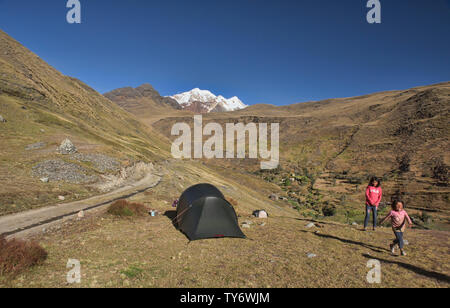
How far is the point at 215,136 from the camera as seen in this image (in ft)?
525

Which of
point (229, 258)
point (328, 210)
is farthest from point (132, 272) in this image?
point (328, 210)

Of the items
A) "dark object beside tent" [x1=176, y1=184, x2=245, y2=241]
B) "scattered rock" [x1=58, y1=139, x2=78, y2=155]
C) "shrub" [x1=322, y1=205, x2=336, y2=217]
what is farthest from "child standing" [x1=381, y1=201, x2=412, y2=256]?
"scattered rock" [x1=58, y1=139, x2=78, y2=155]

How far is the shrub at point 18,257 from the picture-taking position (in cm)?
728

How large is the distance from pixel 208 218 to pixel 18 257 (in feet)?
26.7

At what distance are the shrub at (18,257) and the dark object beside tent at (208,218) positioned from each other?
6.63 meters

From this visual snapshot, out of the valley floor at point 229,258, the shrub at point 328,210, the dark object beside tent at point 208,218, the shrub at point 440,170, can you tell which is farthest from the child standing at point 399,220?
the shrub at point 440,170

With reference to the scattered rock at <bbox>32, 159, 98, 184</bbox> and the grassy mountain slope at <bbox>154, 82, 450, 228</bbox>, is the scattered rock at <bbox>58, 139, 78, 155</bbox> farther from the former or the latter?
the grassy mountain slope at <bbox>154, 82, 450, 228</bbox>

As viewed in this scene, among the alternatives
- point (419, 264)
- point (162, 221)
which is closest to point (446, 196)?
point (419, 264)

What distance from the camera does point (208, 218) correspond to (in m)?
13.0

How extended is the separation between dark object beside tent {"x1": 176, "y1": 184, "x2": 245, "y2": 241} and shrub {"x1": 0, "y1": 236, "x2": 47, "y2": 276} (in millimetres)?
6627

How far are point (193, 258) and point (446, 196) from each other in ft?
194

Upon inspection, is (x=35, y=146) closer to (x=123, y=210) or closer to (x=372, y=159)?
(x=123, y=210)

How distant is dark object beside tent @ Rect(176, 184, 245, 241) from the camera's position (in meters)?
12.7

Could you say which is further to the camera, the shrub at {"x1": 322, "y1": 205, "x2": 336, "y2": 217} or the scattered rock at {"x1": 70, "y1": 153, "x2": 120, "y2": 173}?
the shrub at {"x1": 322, "y1": 205, "x2": 336, "y2": 217}
